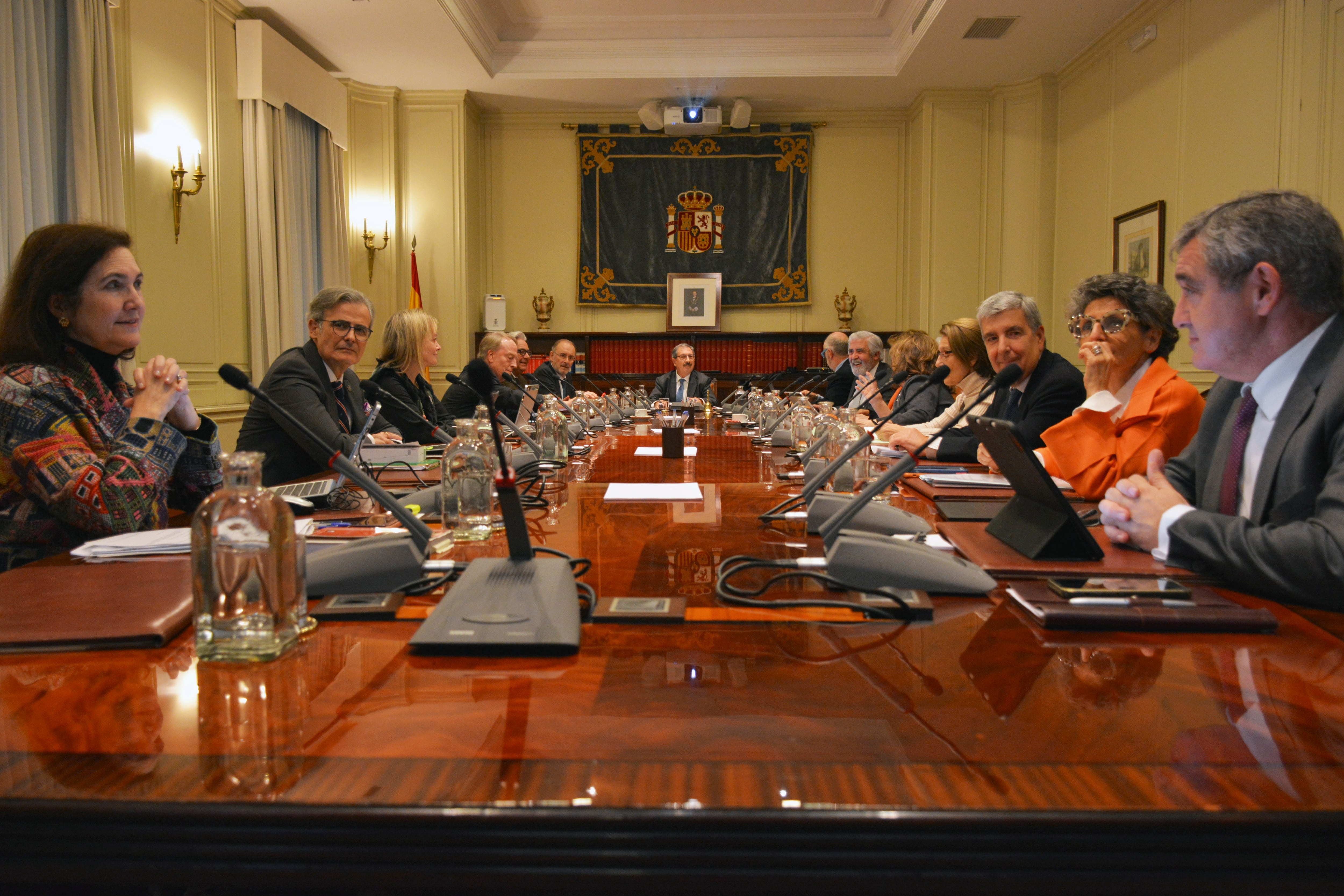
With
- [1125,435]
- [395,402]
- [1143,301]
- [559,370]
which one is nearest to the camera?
[1125,435]

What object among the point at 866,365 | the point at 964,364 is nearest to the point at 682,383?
the point at 866,365

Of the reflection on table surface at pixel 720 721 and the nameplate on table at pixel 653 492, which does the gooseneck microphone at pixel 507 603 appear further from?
the nameplate on table at pixel 653 492

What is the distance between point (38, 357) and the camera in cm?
169

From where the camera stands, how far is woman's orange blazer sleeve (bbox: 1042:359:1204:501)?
2.07 metres

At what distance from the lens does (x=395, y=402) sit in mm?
2564

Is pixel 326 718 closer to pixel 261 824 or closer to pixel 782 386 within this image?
pixel 261 824

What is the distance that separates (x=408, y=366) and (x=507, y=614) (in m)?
3.65

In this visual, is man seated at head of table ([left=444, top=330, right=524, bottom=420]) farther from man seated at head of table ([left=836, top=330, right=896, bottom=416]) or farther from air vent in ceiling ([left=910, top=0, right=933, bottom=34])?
air vent in ceiling ([left=910, top=0, right=933, bottom=34])

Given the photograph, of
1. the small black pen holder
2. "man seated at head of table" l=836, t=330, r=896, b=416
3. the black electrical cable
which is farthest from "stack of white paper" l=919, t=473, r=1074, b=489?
"man seated at head of table" l=836, t=330, r=896, b=416

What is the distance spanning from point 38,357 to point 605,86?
6158 mm

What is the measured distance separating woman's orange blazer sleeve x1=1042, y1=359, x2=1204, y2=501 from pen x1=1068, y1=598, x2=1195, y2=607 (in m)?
1.19

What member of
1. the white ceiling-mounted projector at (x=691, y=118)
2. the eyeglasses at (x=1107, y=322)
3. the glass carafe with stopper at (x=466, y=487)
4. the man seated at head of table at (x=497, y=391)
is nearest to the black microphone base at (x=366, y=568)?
the glass carafe with stopper at (x=466, y=487)

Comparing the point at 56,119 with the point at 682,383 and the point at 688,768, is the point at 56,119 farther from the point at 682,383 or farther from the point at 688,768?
the point at 688,768

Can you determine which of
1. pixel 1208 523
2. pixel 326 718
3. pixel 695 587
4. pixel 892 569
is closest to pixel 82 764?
pixel 326 718
